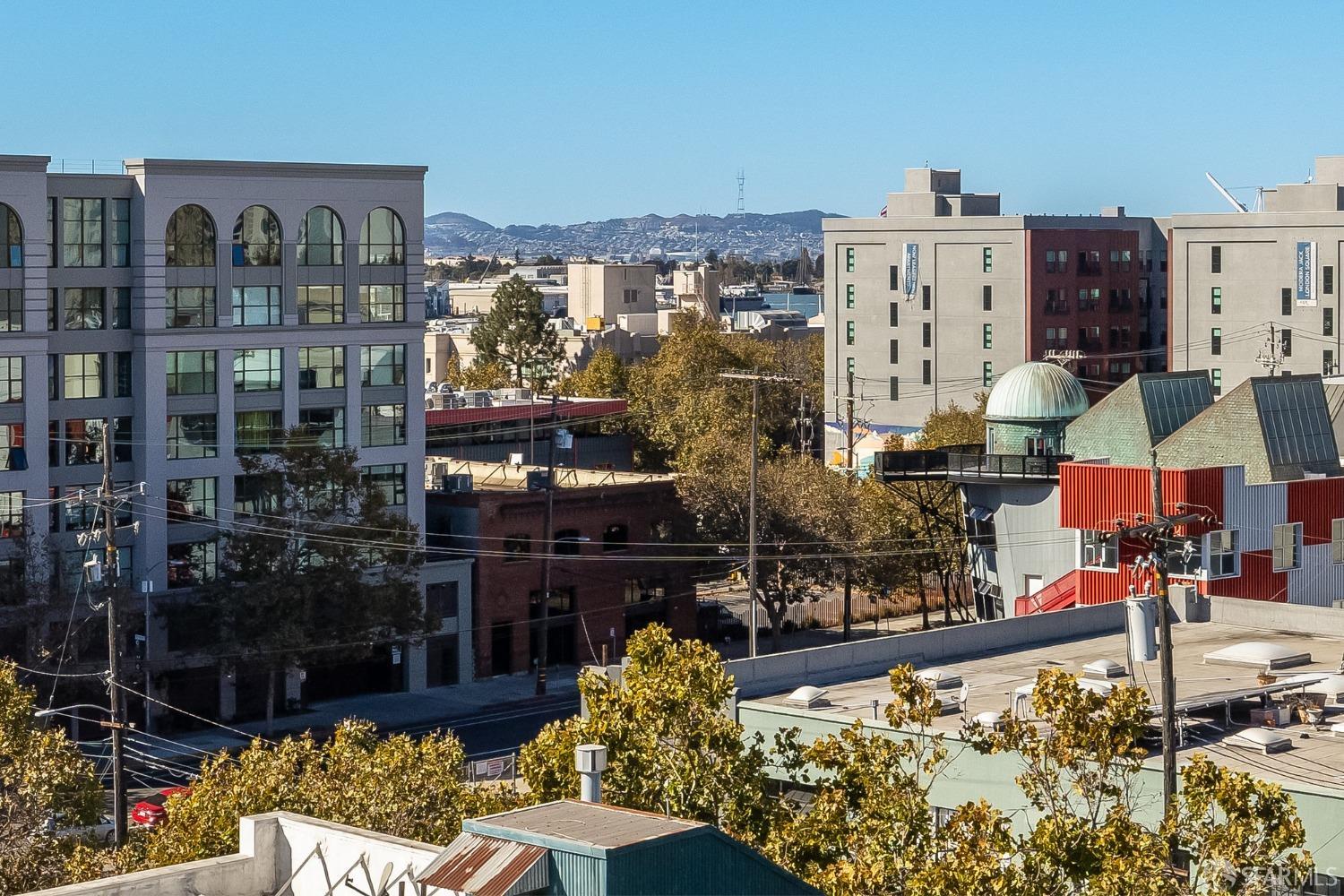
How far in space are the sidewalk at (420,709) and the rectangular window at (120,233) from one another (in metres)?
15.5

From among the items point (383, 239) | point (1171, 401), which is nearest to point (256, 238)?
point (383, 239)

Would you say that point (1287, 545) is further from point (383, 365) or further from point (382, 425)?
point (383, 365)

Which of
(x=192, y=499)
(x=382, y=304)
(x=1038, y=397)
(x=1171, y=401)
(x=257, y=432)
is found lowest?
(x=192, y=499)

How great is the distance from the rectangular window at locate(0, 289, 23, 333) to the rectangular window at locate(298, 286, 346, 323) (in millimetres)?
9915

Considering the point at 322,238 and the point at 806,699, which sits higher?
the point at 322,238

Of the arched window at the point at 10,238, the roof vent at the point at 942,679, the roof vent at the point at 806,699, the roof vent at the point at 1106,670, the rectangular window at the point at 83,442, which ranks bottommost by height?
the roof vent at the point at 806,699

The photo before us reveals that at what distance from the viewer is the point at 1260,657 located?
4009cm

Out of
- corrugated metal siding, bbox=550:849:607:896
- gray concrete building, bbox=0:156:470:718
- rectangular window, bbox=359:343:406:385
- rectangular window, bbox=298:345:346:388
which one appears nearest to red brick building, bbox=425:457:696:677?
gray concrete building, bbox=0:156:470:718

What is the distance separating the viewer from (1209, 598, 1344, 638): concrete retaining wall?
45.8 meters

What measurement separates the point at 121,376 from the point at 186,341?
238cm

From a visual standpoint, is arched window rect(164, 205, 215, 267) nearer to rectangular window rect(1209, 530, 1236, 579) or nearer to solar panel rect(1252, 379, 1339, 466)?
solar panel rect(1252, 379, 1339, 466)

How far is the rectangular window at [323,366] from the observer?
70.4 m

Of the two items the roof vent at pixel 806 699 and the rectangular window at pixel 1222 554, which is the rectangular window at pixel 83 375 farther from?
the roof vent at pixel 806 699

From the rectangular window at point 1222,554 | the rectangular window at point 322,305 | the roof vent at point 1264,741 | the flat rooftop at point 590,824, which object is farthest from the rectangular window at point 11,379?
the flat rooftop at point 590,824
